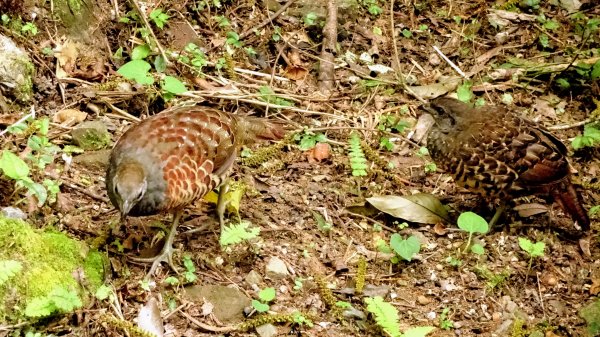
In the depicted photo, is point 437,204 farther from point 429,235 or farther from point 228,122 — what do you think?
point 228,122

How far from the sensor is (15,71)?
582cm

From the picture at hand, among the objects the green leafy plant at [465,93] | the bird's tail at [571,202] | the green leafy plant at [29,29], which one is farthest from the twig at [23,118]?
the bird's tail at [571,202]

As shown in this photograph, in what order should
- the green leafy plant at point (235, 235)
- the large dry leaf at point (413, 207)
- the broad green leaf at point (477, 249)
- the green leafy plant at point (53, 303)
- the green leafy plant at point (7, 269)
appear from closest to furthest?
the green leafy plant at point (7, 269)
the green leafy plant at point (53, 303)
the green leafy plant at point (235, 235)
the broad green leaf at point (477, 249)
the large dry leaf at point (413, 207)

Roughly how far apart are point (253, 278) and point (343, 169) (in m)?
1.64

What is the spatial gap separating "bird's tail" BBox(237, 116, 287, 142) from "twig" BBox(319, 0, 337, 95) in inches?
42.5

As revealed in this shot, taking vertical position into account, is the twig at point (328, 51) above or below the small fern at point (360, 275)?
above

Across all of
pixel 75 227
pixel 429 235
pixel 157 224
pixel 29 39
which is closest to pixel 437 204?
pixel 429 235

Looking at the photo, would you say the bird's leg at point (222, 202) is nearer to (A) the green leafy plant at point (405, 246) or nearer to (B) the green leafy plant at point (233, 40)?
(A) the green leafy plant at point (405, 246)

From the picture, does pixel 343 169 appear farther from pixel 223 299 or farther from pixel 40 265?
pixel 40 265

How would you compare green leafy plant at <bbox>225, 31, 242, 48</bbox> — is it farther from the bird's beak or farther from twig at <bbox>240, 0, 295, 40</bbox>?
the bird's beak

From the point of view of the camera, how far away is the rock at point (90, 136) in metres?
5.80

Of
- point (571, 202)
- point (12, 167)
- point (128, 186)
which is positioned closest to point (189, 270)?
point (128, 186)

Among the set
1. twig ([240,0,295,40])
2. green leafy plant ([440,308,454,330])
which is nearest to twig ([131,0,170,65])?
twig ([240,0,295,40])

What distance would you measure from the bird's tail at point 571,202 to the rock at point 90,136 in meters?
3.60
